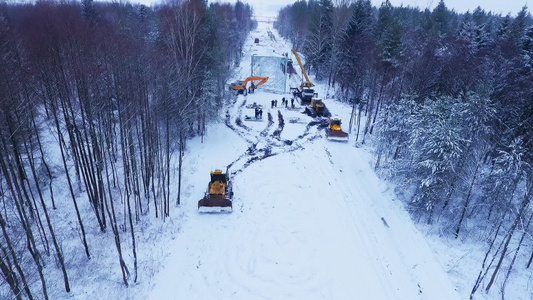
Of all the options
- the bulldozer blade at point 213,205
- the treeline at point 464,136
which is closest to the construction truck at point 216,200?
the bulldozer blade at point 213,205

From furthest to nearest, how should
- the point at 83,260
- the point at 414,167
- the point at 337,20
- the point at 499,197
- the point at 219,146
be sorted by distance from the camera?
the point at 337,20
the point at 219,146
the point at 414,167
the point at 499,197
the point at 83,260

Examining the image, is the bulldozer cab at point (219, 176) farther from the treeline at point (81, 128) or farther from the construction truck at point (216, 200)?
the treeline at point (81, 128)

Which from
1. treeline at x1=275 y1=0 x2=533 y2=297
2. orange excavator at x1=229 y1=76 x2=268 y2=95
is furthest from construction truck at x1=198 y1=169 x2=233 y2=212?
orange excavator at x1=229 y1=76 x2=268 y2=95

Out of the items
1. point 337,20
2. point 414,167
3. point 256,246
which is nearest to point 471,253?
point 414,167

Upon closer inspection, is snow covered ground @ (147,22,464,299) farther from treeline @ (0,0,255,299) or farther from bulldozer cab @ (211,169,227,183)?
treeline @ (0,0,255,299)

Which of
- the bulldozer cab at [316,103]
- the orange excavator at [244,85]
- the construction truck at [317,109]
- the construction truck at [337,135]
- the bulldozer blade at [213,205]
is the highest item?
the orange excavator at [244,85]

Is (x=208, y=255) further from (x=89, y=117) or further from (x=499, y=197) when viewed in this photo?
(x=499, y=197)
